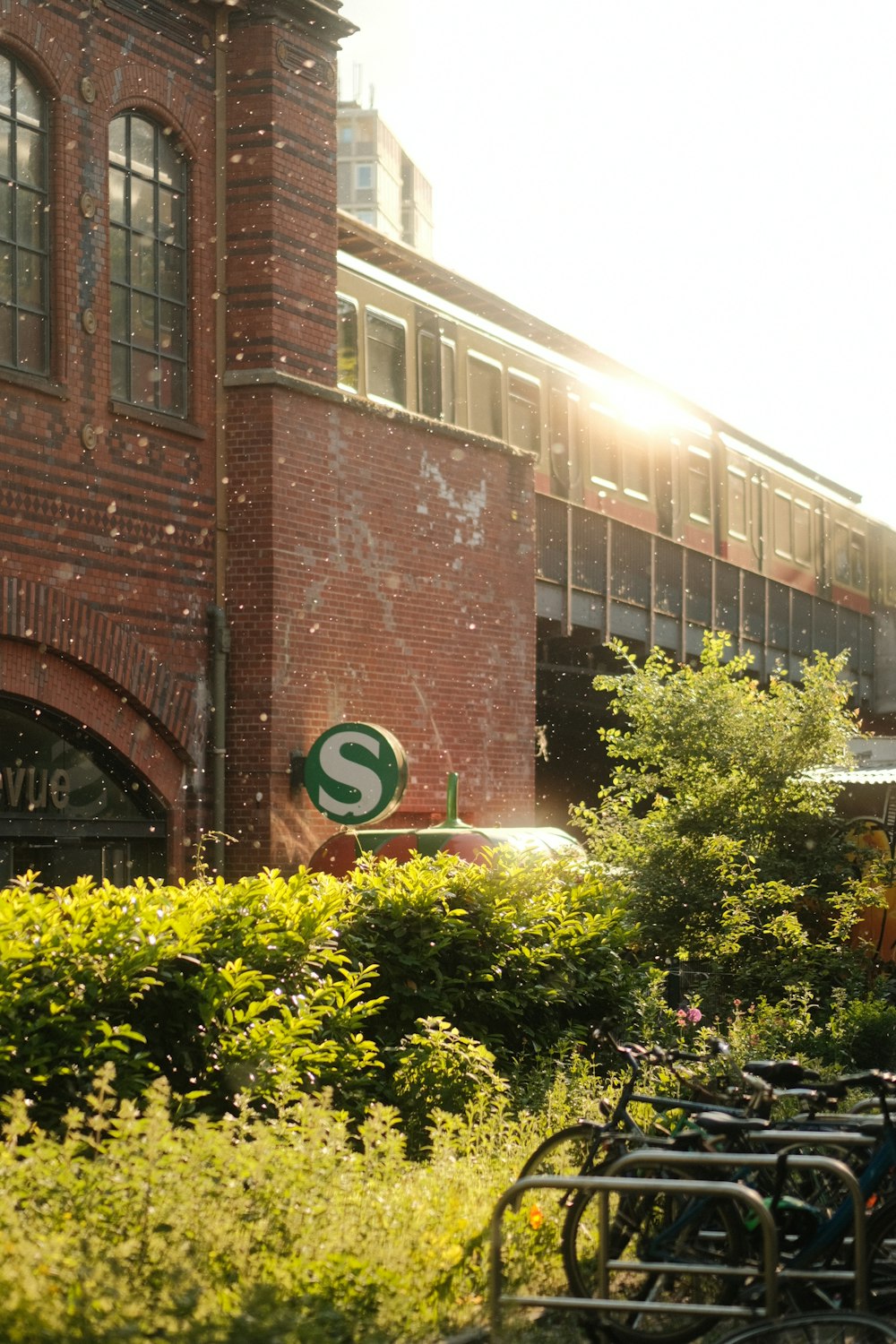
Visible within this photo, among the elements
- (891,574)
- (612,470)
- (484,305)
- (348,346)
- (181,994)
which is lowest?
(181,994)

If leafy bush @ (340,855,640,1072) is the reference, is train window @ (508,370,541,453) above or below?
above

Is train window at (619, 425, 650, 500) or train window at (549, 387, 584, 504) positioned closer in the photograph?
train window at (549, 387, 584, 504)

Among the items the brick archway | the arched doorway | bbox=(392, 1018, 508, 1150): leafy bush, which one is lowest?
bbox=(392, 1018, 508, 1150): leafy bush

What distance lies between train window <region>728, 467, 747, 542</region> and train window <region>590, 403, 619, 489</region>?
226 inches

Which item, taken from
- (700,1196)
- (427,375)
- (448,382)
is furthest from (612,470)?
(700,1196)

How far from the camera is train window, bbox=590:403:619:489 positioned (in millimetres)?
26562

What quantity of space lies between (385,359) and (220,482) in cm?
471

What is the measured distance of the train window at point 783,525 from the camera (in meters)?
35.6

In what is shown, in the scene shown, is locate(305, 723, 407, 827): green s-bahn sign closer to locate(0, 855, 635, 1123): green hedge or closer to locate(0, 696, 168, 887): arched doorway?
locate(0, 696, 168, 887): arched doorway

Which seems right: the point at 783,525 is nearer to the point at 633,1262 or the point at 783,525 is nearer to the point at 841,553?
the point at 841,553

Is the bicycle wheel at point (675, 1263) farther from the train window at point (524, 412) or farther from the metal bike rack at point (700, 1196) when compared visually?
the train window at point (524, 412)

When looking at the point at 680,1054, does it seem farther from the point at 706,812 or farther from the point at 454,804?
the point at 454,804

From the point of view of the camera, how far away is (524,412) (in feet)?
80.5

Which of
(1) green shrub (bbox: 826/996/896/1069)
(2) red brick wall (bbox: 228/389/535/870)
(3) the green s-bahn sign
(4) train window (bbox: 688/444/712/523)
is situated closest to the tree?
(1) green shrub (bbox: 826/996/896/1069)
